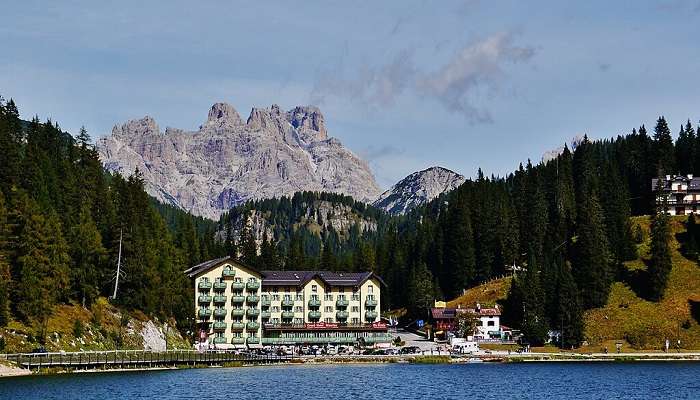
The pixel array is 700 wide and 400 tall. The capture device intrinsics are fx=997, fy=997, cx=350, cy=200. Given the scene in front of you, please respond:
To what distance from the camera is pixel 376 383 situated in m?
106

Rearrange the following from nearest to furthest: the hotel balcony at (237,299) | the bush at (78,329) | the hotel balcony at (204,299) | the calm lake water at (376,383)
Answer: the calm lake water at (376,383), the bush at (78,329), the hotel balcony at (204,299), the hotel balcony at (237,299)

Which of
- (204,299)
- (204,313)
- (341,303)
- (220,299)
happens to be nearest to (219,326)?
(204,313)

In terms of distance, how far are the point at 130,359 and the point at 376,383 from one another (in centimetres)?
3099

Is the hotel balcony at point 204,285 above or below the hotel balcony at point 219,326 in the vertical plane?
above

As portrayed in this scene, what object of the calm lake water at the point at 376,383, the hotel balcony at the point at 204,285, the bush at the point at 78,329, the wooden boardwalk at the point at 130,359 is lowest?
the calm lake water at the point at 376,383

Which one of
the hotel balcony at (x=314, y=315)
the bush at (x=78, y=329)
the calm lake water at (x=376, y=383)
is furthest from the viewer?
the hotel balcony at (x=314, y=315)

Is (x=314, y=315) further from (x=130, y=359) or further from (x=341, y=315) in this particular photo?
Result: (x=130, y=359)

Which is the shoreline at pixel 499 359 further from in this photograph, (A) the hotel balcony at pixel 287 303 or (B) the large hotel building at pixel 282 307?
(A) the hotel balcony at pixel 287 303

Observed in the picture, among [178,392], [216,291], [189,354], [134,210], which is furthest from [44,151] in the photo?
[178,392]

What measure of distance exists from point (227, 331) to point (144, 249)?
99.5 feet

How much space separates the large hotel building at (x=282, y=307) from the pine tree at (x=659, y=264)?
148 ft

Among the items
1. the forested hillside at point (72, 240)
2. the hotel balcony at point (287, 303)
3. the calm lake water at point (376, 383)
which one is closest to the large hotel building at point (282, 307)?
the hotel balcony at point (287, 303)

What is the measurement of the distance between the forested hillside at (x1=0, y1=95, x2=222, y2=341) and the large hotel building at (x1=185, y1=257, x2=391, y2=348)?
7.92 metres

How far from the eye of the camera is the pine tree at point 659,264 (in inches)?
6467
